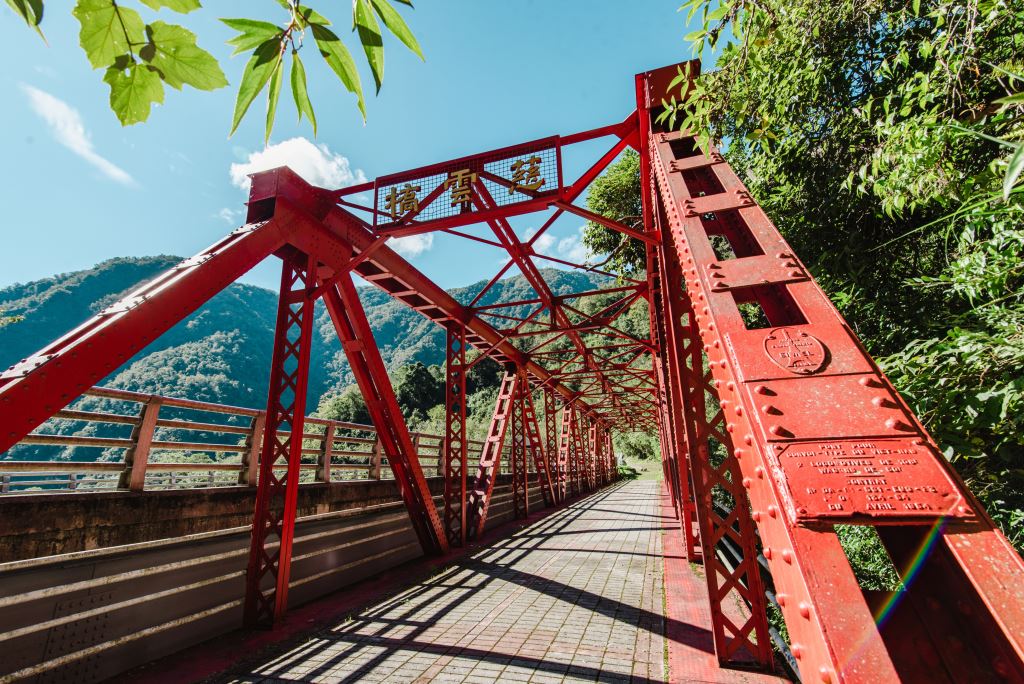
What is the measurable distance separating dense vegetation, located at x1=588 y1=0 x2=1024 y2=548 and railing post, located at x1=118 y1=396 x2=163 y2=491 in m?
5.13

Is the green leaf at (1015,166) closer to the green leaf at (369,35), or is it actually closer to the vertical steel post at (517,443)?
the green leaf at (369,35)

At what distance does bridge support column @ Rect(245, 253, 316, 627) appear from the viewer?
4.66 m

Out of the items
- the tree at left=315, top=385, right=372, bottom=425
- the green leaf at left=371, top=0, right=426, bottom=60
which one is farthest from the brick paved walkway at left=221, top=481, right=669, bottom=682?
the tree at left=315, top=385, right=372, bottom=425

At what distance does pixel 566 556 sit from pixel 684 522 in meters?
2.17

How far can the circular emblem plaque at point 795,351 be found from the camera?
50.6 inches

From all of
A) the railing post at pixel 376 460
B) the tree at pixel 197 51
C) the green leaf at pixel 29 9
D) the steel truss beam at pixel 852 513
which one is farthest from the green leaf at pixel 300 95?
the railing post at pixel 376 460

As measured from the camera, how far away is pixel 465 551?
8633mm

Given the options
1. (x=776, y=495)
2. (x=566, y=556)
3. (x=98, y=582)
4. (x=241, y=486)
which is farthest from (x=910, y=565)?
(x=566, y=556)

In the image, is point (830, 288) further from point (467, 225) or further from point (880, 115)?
point (467, 225)

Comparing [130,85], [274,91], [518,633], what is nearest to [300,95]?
[274,91]

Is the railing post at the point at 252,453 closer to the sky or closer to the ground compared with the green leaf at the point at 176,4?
closer to the ground

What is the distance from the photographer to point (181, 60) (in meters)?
1.04

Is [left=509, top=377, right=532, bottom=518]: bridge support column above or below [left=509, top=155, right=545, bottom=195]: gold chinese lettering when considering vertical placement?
below

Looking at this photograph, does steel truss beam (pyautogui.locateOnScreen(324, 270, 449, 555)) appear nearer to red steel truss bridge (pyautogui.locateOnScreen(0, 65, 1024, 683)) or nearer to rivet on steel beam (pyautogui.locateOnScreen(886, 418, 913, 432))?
red steel truss bridge (pyautogui.locateOnScreen(0, 65, 1024, 683))
